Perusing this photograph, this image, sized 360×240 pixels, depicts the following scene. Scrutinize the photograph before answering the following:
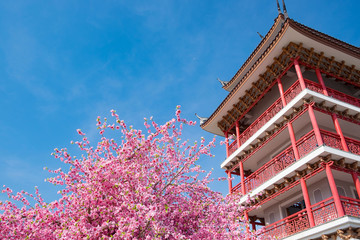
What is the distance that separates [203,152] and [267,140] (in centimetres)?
886

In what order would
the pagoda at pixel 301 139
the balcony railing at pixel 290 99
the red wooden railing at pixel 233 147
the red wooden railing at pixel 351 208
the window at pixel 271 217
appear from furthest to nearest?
the red wooden railing at pixel 233 147 → the window at pixel 271 217 → the balcony railing at pixel 290 99 → the pagoda at pixel 301 139 → the red wooden railing at pixel 351 208

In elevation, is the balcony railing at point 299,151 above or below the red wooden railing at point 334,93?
below

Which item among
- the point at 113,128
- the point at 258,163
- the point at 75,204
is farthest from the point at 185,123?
the point at 258,163

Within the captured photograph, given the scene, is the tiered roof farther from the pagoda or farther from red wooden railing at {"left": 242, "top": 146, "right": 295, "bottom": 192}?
red wooden railing at {"left": 242, "top": 146, "right": 295, "bottom": 192}

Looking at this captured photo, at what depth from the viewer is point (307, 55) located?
1614 cm

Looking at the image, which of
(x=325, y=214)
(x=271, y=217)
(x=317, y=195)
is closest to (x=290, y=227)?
(x=317, y=195)

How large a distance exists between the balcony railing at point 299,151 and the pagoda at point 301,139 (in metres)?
0.05

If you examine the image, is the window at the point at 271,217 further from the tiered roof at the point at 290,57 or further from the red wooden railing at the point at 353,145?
the tiered roof at the point at 290,57

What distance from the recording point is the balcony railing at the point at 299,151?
43.4 feet

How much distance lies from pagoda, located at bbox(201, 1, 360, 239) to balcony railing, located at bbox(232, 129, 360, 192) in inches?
1.9

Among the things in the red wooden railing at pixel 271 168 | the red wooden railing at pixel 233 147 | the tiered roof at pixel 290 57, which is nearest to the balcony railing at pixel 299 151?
the red wooden railing at pixel 271 168

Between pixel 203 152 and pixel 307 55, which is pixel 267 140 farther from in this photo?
pixel 203 152

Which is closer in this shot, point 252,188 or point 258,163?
point 252,188

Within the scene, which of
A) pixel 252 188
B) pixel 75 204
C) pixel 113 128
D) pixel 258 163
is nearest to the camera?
pixel 75 204
